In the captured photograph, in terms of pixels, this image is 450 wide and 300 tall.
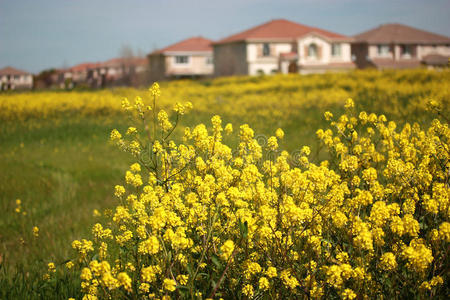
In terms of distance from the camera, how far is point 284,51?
1911 inches

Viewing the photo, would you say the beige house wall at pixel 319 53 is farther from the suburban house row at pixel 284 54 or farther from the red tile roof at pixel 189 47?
the red tile roof at pixel 189 47

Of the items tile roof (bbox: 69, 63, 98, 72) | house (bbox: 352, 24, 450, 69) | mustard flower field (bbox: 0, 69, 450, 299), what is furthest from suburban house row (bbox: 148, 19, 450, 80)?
mustard flower field (bbox: 0, 69, 450, 299)

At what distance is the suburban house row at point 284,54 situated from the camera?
46.6 meters

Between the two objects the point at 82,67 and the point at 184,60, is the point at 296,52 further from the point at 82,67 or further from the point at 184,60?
the point at 82,67

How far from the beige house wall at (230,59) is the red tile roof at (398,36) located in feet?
48.2

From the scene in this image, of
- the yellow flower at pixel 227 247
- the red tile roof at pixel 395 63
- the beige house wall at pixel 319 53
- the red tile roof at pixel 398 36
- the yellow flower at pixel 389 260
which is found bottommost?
the yellow flower at pixel 389 260

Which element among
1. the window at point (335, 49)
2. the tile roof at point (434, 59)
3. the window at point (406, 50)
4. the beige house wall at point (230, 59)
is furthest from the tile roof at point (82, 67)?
the tile roof at point (434, 59)

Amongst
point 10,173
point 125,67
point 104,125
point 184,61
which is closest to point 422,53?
point 184,61

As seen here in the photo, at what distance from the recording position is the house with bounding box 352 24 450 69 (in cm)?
5288

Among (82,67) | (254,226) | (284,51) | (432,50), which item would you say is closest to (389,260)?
(254,226)

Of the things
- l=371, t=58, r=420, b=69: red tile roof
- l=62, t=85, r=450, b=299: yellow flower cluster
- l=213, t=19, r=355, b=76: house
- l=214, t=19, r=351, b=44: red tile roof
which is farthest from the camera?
l=371, t=58, r=420, b=69: red tile roof

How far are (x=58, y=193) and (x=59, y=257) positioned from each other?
9.66 ft

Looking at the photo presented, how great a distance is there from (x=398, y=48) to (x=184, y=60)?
86.9 ft

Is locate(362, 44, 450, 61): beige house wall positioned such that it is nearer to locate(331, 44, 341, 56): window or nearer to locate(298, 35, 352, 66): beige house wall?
locate(298, 35, 352, 66): beige house wall
